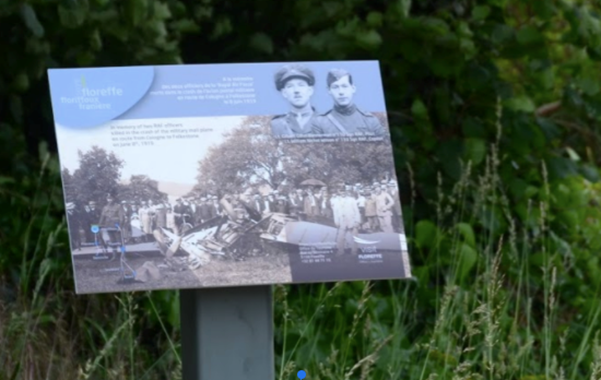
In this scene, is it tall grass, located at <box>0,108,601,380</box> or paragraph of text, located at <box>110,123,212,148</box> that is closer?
paragraph of text, located at <box>110,123,212,148</box>

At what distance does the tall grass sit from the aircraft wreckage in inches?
34.8

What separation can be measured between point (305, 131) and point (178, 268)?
503mm

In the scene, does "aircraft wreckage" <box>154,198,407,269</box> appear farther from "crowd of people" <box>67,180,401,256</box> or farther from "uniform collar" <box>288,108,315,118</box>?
"uniform collar" <box>288,108,315,118</box>

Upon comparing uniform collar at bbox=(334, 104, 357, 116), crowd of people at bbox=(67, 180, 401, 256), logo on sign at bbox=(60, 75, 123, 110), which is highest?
logo on sign at bbox=(60, 75, 123, 110)

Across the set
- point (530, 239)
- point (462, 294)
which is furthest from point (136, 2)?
point (530, 239)

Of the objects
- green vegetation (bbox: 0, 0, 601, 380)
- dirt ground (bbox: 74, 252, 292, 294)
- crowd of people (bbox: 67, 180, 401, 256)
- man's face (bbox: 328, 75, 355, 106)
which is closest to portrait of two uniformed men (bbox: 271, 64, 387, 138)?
man's face (bbox: 328, 75, 355, 106)

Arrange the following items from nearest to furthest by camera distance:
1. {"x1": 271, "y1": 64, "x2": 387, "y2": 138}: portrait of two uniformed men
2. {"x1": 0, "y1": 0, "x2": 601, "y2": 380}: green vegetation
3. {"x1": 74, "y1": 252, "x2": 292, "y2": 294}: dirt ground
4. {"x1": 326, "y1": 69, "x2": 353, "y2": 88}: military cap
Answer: {"x1": 74, "y1": 252, "x2": 292, "y2": 294}: dirt ground
{"x1": 271, "y1": 64, "x2": 387, "y2": 138}: portrait of two uniformed men
{"x1": 326, "y1": 69, "x2": 353, "y2": 88}: military cap
{"x1": 0, "y1": 0, "x2": 601, "y2": 380}: green vegetation

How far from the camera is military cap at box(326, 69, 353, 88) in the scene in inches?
119

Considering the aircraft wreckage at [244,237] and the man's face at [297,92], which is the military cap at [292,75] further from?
the aircraft wreckage at [244,237]

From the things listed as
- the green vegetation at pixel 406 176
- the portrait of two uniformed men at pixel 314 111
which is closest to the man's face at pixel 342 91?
the portrait of two uniformed men at pixel 314 111

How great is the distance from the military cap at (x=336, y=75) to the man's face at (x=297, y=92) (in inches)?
2.4

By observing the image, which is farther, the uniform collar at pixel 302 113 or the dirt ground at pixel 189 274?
the uniform collar at pixel 302 113

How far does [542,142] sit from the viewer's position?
196 inches

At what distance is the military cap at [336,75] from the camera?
3014mm
